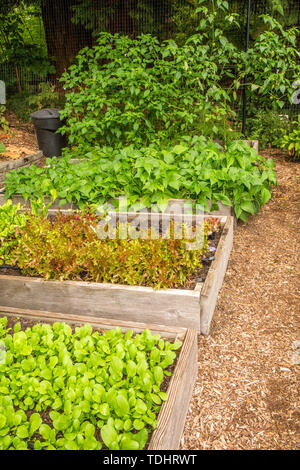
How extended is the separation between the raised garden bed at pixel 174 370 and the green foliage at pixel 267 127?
Answer: 18.2ft

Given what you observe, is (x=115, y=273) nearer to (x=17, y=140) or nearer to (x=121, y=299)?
(x=121, y=299)

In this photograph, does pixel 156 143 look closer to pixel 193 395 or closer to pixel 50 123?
pixel 50 123

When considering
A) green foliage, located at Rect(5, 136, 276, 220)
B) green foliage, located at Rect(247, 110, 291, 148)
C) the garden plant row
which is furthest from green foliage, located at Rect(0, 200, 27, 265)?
green foliage, located at Rect(247, 110, 291, 148)

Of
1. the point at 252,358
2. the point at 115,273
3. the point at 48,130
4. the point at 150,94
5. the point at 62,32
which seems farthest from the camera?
the point at 62,32

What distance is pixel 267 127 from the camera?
721 cm

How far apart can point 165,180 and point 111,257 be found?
1235mm

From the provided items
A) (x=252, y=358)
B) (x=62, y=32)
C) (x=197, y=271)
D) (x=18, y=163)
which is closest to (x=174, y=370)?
(x=252, y=358)

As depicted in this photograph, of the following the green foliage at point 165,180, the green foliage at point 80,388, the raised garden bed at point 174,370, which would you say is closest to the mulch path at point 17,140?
the green foliage at point 165,180

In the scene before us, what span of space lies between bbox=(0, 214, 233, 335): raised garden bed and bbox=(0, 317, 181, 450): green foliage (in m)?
0.43

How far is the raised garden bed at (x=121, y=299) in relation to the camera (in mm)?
2479

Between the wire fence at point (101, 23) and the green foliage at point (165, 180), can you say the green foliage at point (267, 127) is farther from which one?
the green foliage at point (165, 180)

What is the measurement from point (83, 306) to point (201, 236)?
1034mm

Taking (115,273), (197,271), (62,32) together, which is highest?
(62,32)
